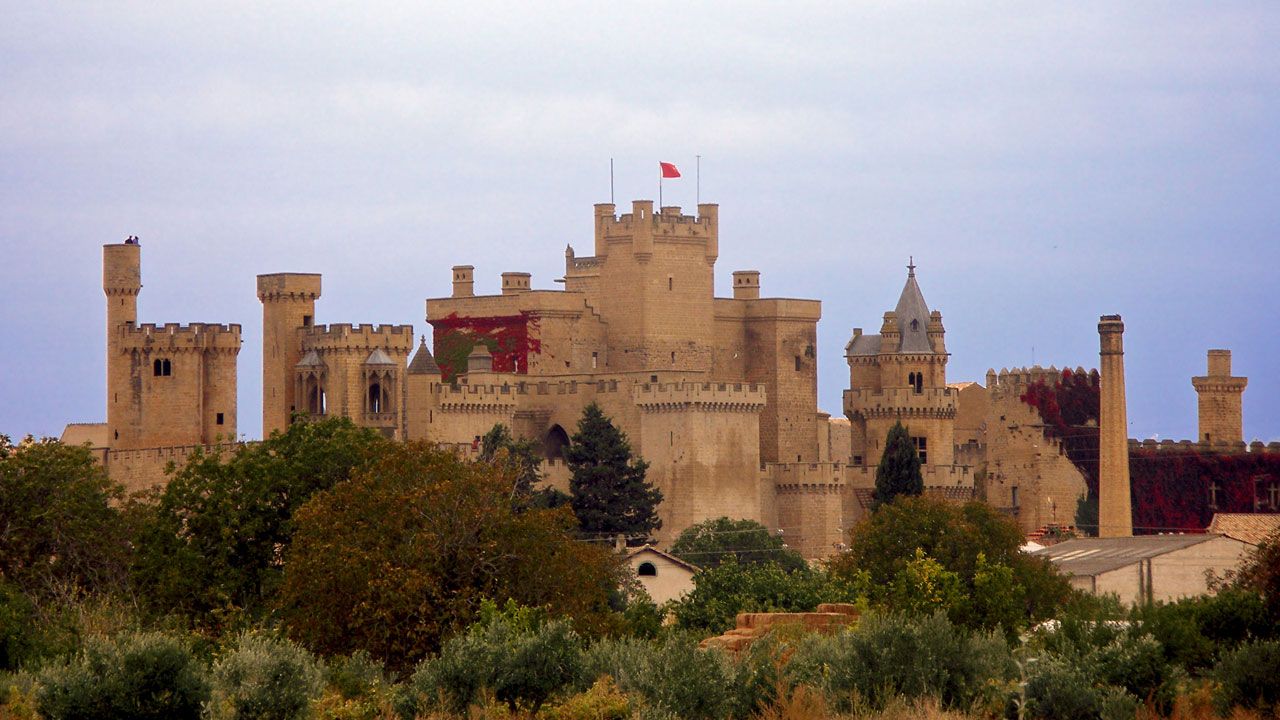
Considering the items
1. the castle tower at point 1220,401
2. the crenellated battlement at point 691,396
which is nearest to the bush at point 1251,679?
the crenellated battlement at point 691,396

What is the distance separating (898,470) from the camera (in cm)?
8556

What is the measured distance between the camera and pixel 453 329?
93.4m

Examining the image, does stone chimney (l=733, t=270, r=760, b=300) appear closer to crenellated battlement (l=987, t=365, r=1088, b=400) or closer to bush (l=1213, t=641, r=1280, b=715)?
crenellated battlement (l=987, t=365, r=1088, b=400)

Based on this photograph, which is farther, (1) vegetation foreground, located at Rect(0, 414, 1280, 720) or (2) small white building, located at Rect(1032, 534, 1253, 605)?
(2) small white building, located at Rect(1032, 534, 1253, 605)

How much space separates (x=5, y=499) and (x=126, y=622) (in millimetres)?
11834

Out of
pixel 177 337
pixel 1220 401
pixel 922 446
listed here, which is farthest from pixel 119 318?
pixel 1220 401

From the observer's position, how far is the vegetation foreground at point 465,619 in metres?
32.2

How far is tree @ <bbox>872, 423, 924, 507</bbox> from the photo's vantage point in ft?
279

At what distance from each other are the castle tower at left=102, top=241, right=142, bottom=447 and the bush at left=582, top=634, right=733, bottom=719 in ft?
180

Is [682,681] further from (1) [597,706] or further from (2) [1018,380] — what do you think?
(2) [1018,380]

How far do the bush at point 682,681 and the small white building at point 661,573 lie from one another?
119ft

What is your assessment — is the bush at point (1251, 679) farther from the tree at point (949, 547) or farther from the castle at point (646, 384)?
the castle at point (646, 384)

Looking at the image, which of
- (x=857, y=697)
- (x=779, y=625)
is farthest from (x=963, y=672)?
(x=779, y=625)

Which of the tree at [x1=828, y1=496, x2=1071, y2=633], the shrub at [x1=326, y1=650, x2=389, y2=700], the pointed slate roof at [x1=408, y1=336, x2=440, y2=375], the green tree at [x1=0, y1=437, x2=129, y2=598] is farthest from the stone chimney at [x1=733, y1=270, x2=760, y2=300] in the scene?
the shrub at [x1=326, y1=650, x2=389, y2=700]
